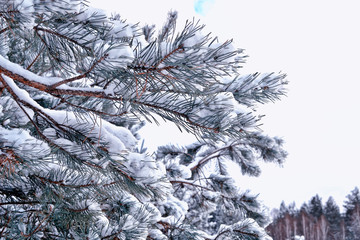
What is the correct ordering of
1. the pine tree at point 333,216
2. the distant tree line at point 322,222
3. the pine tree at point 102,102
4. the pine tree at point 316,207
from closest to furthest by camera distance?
the pine tree at point 102,102
the distant tree line at point 322,222
the pine tree at point 333,216
the pine tree at point 316,207

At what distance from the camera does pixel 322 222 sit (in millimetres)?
28938

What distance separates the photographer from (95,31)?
1.21 metres

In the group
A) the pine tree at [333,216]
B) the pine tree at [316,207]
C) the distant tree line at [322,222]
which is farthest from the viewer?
the pine tree at [316,207]

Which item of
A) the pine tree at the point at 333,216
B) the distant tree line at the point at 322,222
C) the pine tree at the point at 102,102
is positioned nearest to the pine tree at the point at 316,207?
the distant tree line at the point at 322,222

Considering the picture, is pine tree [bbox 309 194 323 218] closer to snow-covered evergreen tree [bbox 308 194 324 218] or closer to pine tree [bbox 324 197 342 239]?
snow-covered evergreen tree [bbox 308 194 324 218]

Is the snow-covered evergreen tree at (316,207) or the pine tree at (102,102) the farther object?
the snow-covered evergreen tree at (316,207)

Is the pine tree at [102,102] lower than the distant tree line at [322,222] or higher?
lower

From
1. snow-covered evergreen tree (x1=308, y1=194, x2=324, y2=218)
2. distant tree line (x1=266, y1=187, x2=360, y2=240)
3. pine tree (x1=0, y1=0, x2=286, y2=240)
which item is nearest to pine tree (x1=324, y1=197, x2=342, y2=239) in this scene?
distant tree line (x1=266, y1=187, x2=360, y2=240)

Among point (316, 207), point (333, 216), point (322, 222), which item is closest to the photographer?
point (322, 222)

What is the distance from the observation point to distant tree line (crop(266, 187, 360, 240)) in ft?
96.5

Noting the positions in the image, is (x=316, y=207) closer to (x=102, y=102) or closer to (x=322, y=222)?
(x=322, y=222)

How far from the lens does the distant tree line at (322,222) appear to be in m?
29.4

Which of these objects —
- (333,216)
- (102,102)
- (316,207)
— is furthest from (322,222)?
(102,102)

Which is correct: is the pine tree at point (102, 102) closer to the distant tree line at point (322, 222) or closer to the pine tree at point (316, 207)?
the distant tree line at point (322, 222)
